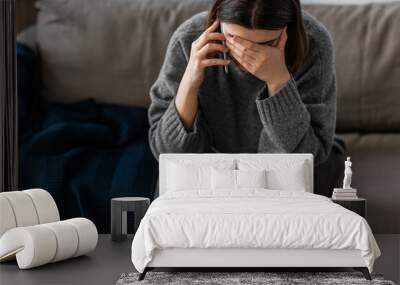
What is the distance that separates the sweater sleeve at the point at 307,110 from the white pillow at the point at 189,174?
0.45m

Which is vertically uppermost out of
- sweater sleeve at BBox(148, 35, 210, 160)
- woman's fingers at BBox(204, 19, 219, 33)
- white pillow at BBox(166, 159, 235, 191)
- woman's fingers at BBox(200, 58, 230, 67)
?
woman's fingers at BBox(204, 19, 219, 33)

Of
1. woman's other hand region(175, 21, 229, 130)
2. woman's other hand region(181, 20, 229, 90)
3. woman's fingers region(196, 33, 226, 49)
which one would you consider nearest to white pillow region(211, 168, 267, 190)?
woman's other hand region(175, 21, 229, 130)

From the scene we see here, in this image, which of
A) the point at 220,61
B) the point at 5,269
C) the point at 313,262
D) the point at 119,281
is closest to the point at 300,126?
the point at 220,61

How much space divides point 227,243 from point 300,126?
67.9 inches

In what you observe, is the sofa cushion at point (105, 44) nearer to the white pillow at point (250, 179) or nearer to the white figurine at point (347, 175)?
the white pillow at point (250, 179)

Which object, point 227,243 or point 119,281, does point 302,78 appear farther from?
point 119,281

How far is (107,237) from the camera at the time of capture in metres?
5.84

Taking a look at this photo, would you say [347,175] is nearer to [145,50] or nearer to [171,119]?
[171,119]

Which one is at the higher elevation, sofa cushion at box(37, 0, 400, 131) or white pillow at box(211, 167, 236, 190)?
sofa cushion at box(37, 0, 400, 131)

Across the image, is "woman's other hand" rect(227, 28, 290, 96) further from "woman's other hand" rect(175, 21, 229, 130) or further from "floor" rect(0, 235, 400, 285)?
"floor" rect(0, 235, 400, 285)

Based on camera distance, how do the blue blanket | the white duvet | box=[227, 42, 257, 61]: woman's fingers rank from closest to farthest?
the white duvet, box=[227, 42, 257, 61]: woman's fingers, the blue blanket

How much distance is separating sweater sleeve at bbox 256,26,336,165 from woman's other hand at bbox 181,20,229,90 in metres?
0.47

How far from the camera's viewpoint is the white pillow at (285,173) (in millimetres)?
5496

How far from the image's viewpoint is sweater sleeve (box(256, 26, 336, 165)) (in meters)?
5.60
